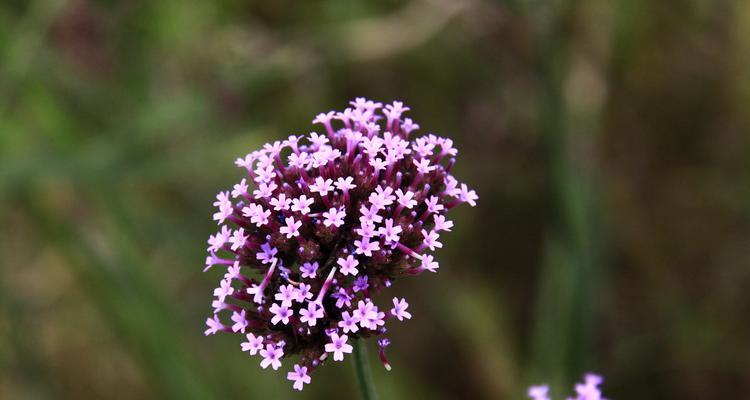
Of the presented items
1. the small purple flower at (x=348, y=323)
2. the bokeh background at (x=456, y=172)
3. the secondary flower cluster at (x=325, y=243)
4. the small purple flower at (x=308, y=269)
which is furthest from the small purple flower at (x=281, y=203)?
the bokeh background at (x=456, y=172)

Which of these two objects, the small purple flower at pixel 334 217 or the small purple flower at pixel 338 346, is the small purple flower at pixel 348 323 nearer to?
the small purple flower at pixel 338 346

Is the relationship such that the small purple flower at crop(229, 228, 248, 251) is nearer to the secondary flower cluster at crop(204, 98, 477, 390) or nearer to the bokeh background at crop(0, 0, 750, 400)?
the secondary flower cluster at crop(204, 98, 477, 390)

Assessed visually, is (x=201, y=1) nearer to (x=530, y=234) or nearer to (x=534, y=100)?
(x=534, y=100)

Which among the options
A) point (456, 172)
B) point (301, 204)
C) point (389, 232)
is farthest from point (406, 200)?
point (456, 172)

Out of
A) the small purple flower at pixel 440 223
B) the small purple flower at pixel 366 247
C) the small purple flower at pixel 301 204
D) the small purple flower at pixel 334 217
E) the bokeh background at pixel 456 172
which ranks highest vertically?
the bokeh background at pixel 456 172

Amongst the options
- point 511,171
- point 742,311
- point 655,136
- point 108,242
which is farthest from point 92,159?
point 742,311

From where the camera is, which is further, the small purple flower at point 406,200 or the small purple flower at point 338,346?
the small purple flower at point 406,200

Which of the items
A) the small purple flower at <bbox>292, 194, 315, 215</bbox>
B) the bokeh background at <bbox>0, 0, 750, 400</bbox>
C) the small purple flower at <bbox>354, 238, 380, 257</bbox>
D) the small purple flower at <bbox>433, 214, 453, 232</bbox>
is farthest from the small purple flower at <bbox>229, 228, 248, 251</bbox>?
the bokeh background at <bbox>0, 0, 750, 400</bbox>

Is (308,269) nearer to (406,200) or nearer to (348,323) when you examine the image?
(348,323)
